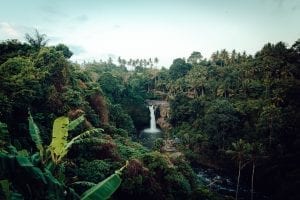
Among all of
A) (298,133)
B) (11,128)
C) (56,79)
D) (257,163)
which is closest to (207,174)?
(257,163)

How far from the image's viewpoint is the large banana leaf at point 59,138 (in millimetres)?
9320

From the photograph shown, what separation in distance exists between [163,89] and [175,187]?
60.5 m

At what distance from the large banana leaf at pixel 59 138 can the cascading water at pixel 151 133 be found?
3862 cm

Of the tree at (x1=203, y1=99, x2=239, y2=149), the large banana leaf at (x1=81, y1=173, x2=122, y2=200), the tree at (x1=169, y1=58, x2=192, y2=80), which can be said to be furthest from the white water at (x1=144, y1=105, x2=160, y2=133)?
the large banana leaf at (x1=81, y1=173, x2=122, y2=200)

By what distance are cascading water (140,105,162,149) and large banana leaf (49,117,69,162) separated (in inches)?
1521

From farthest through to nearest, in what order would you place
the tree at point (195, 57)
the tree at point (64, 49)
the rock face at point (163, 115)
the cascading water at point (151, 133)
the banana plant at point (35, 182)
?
1. the tree at point (195, 57)
2. the rock face at point (163, 115)
3. the cascading water at point (151, 133)
4. the tree at point (64, 49)
5. the banana plant at point (35, 182)

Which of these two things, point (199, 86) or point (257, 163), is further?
point (199, 86)

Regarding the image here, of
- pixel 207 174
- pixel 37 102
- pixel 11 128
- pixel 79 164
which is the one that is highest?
pixel 37 102

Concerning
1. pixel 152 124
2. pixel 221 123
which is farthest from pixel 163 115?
pixel 221 123

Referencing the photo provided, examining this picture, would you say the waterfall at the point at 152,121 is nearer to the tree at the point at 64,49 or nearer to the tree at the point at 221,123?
the tree at the point at 221,123

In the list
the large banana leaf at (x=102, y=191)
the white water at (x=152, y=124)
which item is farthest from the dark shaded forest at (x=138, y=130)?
the white water at (x=152, y=124)

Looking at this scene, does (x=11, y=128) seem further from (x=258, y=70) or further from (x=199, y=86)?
(x=199, y=86)

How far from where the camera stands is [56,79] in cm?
2242

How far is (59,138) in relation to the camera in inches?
372
